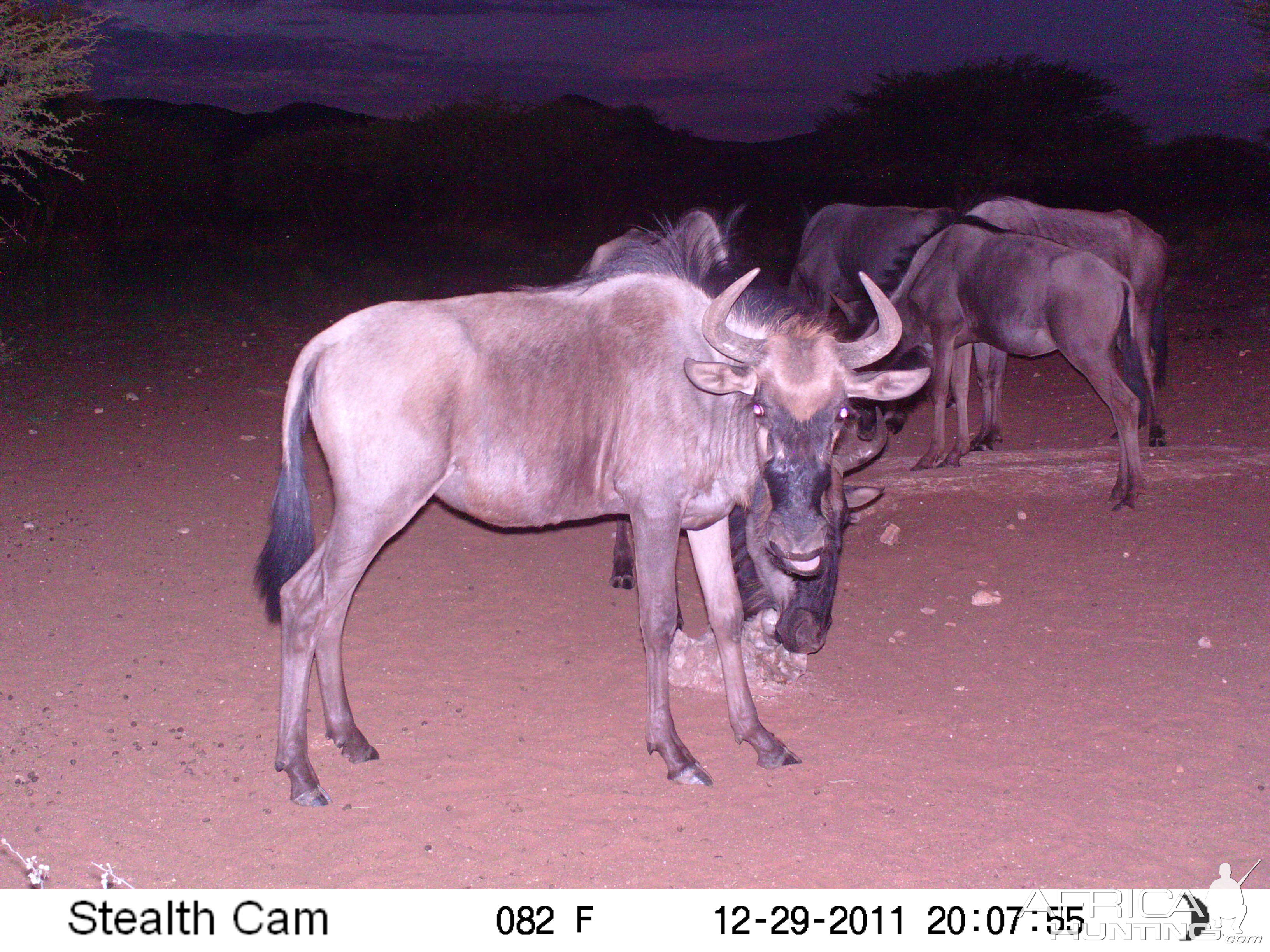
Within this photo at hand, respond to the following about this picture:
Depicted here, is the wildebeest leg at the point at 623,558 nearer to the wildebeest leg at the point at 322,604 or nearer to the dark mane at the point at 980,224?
the wildebeest leg at the point at 322,604

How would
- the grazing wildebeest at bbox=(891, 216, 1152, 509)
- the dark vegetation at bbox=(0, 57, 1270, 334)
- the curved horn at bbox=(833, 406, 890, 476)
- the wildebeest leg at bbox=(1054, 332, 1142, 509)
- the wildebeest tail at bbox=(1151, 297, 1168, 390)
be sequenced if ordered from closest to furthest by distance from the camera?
the curved horn at bbox=(833, 406, 890, 476)
the wildebeest leg at bbox=(1054, 332, 1142, 509)
the grazing wildebeest at bbox=(891, 216, 1152, 509)
the wildebeest tail at bbox=(1151, 297, 1168, 390)
the dark vegetation at bbox=(0, 57, 1270, 334)

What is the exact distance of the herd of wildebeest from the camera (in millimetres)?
3734

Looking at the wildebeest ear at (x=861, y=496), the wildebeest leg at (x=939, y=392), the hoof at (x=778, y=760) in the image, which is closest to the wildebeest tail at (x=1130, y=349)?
the wildebeest leg at (x=939, y=392)

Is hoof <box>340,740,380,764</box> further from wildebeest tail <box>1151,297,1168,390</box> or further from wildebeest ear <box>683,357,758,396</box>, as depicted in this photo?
wildebeest tail <box>1151,297,1168,390</box>

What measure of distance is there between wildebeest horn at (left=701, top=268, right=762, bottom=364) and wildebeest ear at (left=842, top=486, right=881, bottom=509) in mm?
1237

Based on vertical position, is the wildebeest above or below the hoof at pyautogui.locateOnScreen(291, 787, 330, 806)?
above

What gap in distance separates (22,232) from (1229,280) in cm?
3083

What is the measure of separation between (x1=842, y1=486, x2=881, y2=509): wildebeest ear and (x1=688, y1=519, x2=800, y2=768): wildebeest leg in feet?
2.56

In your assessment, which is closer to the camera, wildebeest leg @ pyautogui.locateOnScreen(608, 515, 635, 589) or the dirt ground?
the dirt ground

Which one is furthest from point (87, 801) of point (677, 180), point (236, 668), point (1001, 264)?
point (677, 180)

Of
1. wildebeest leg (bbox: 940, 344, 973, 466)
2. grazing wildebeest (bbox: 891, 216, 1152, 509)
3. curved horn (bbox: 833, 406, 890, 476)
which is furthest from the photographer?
wildebeest leg (bbox: 940, 344, 973, 466)

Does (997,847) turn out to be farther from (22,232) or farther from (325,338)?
(22,232)

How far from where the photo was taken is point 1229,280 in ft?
53.0
